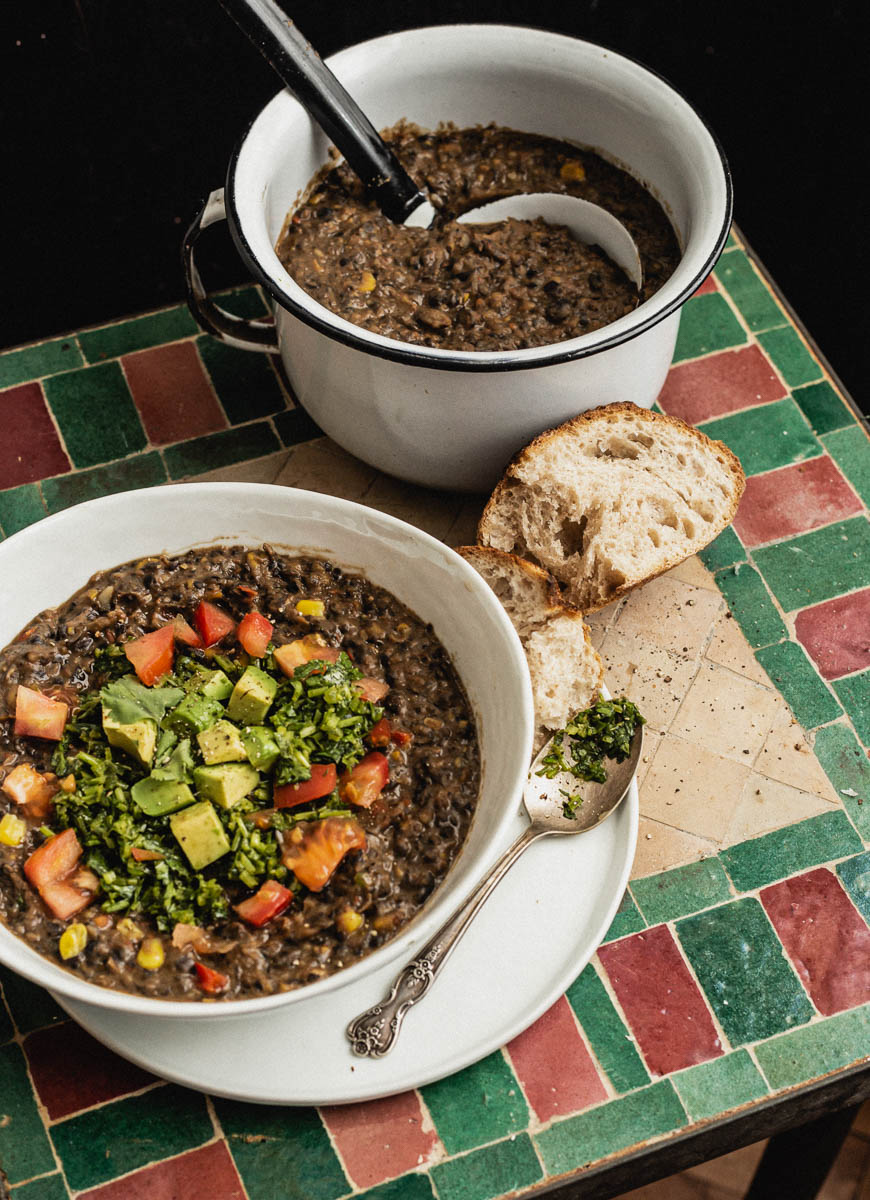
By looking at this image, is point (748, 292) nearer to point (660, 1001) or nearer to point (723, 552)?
point (723, 552)

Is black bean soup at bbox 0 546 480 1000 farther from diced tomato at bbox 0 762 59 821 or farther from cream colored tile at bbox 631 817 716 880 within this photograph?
cream colored tile at bbox 631 817 716 880

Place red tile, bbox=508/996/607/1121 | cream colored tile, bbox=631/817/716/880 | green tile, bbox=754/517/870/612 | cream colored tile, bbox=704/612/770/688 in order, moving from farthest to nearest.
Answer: green tile, bbox=754/517/870/612
cream colored tile, bbox=704/612/770/688
cream colored tile, bbox=631/817/716/880
red tile, bbox=508/996/607/1121

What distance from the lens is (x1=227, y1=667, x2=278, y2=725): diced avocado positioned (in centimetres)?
217

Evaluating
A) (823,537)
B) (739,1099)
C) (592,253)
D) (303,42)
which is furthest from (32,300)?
(739,1099)

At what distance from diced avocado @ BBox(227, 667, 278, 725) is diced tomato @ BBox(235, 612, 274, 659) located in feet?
0.35

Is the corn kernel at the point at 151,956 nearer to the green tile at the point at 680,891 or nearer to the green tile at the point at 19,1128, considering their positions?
the green tile at the point at 19,1128

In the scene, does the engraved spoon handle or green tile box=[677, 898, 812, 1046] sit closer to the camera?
the engraved spoon handle

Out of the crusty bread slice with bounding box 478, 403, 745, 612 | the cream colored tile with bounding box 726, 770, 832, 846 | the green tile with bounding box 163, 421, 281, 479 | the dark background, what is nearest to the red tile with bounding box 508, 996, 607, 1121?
the cream colored tile with bounding box 726, 770, 832, 846

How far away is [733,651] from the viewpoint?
268 centimetres

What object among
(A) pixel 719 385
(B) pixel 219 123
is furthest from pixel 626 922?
(B) pixel 219 123

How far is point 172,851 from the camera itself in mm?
2090

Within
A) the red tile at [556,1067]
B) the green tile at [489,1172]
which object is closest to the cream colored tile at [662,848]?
the red tile at [556,1067]

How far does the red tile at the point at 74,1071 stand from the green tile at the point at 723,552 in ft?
5.31

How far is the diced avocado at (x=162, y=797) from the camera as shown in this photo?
2092mm
